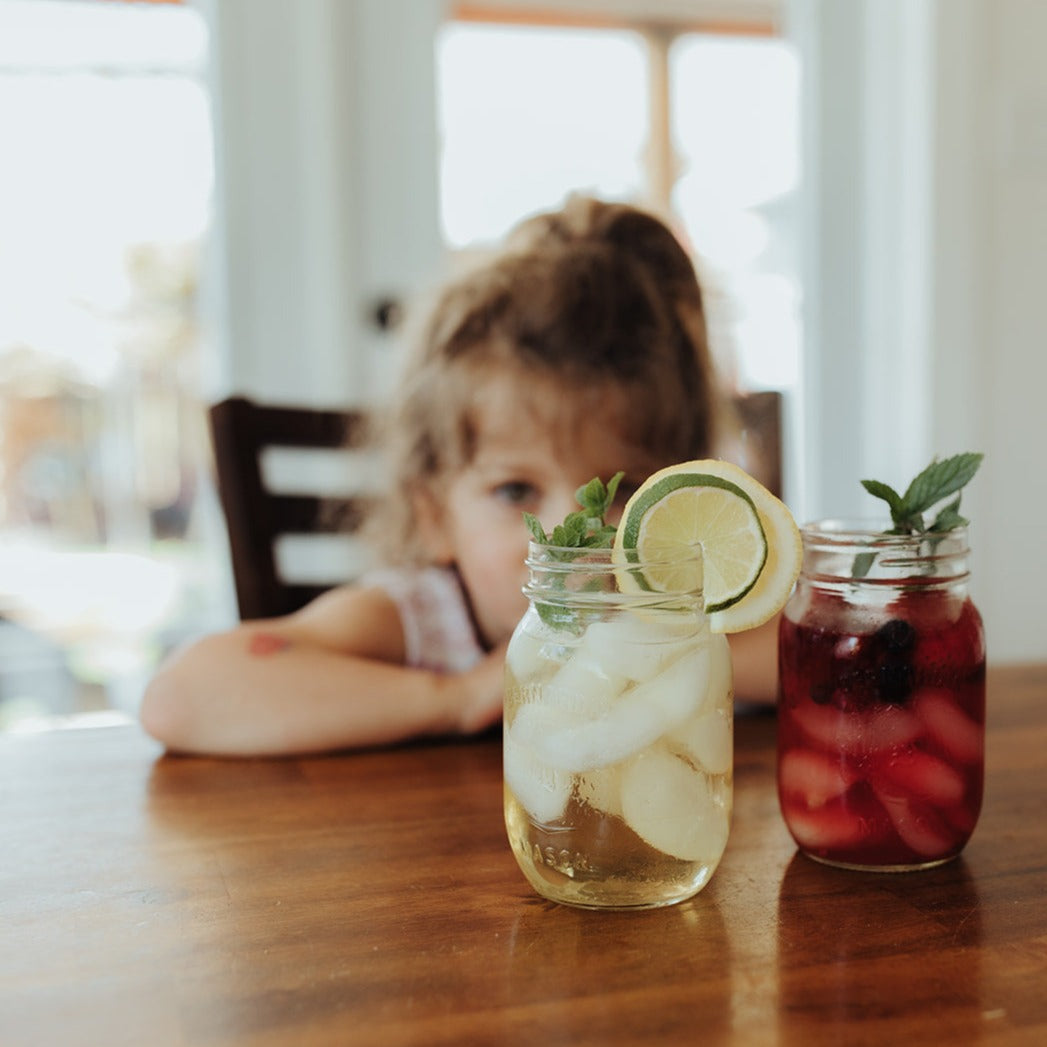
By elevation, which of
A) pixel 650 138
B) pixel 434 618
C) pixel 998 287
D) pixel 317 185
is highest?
pixel 650 138

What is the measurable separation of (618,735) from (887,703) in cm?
13

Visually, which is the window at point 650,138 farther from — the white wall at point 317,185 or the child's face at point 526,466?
the child's face at point 526,466

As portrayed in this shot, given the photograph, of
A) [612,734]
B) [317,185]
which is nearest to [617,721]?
[612,734]

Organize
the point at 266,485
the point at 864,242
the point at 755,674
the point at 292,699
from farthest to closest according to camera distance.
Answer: the point at 864,242 → the point at 266,485 → the point at 755,674 → the point at 292,699

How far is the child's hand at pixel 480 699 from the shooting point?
82 centimetres

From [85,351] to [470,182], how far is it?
81 cm

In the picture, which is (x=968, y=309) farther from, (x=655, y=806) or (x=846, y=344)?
(x=655, y=806)

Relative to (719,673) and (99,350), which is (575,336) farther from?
(99,350)

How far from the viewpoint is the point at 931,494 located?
0.51 metres

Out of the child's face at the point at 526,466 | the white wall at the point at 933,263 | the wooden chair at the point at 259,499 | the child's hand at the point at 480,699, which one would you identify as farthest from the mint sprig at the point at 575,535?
the white wall at the point at 933,263

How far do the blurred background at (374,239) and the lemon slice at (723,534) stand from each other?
153 cm

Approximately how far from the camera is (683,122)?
→ 110 inches

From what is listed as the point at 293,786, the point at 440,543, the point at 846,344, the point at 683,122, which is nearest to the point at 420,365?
the point at 440,543

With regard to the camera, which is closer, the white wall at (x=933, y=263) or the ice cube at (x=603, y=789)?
the ice cube at (x=603, y=789)
